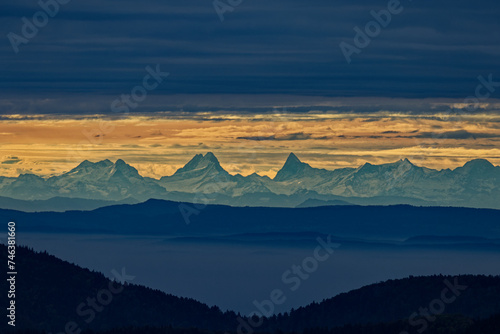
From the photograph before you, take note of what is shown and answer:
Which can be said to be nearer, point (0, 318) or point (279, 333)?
point (279, 333)

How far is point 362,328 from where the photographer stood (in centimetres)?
17400

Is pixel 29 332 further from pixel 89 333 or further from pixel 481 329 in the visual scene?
pixel 481 329

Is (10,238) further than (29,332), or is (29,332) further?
(29,332)

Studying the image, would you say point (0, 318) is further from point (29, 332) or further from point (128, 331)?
point (128, 331)

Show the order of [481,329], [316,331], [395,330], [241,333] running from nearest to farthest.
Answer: [481,329] < [395,330] < [316,331] < [241,333]

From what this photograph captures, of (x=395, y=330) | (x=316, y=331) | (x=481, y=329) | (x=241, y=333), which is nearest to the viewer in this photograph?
(x=481, y=329)

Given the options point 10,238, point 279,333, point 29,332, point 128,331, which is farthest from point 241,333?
point 10,238

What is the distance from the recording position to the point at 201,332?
561 feet

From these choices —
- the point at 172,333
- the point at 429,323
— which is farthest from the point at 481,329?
the point at 172,333

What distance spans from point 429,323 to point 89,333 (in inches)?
2438

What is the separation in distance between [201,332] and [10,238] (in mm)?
37513

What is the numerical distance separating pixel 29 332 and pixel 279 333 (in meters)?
47.9

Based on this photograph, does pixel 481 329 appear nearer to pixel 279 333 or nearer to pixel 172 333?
pixel 279 333

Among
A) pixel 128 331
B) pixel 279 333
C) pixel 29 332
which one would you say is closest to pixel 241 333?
pixel 279 333
